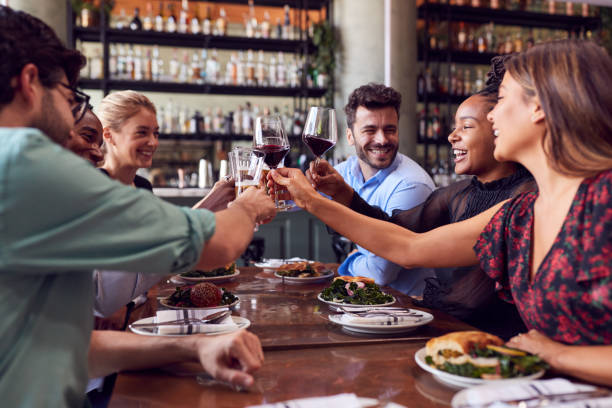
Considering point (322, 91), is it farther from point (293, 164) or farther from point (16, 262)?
point (16, 262)

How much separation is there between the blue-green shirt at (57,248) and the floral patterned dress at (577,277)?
0.75 m

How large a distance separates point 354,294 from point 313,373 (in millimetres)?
600

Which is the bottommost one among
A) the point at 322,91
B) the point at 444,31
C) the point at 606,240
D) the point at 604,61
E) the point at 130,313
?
the point at 130,313

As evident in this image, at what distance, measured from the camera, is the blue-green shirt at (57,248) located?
2.48 feet

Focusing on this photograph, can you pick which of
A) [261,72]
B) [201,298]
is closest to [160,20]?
[261,72]

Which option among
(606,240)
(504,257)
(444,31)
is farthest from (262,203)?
(444,31)

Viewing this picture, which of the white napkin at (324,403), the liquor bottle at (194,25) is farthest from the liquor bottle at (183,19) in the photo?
the white napkin at (324,403)

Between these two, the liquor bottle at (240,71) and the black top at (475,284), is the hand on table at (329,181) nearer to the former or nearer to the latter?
the black top at (475,284)

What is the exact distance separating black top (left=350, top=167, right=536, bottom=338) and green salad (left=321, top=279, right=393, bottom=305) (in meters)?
0.18

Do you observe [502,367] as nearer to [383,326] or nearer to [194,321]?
[383,326]

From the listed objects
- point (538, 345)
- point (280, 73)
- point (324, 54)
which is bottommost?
point (538, 345)

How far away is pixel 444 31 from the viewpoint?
6961mm

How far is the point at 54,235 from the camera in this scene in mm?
779

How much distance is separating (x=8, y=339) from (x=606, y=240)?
42.7 inches
